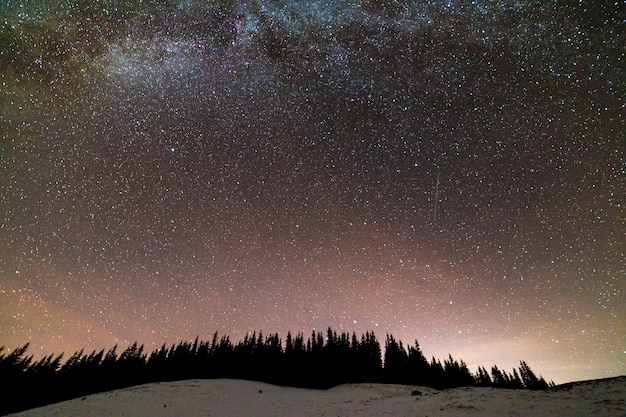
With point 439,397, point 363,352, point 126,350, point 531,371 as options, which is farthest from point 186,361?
point 531,371

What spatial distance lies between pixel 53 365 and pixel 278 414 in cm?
6588

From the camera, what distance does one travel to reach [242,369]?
211ft

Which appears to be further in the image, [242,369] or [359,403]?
[242,369]

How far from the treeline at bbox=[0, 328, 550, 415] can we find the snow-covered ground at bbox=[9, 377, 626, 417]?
74.6 ft

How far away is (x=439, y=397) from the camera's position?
25.5m

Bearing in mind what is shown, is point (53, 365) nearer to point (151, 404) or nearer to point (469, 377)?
point (151, 404)

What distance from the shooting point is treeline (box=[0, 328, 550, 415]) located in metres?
57.5

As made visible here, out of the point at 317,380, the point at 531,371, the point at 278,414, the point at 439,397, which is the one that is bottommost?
the point at 278,414

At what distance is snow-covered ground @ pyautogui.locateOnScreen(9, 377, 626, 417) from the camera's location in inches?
741

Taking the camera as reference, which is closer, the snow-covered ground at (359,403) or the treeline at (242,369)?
the snow-covered ground at (359,403)

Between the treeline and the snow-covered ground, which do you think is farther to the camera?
the treeline

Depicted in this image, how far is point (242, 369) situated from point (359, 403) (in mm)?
43780

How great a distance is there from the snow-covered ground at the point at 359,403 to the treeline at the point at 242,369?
895 inches

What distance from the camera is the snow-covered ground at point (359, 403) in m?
18.8
